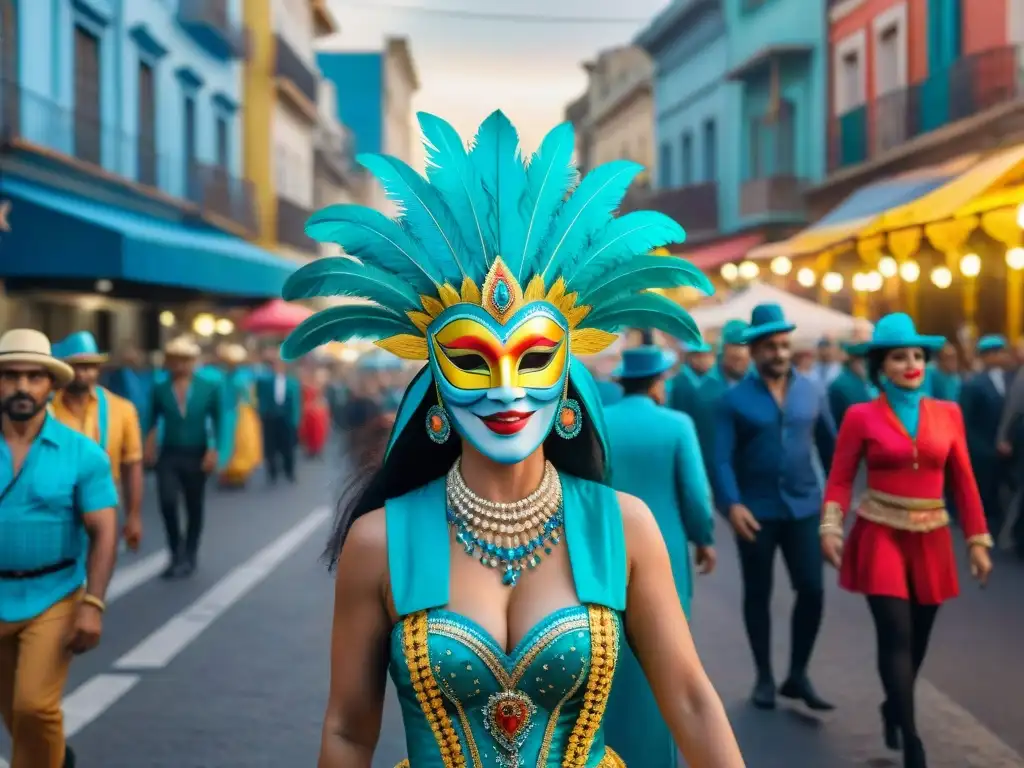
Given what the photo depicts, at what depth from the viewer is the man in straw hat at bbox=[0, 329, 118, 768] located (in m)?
4.88

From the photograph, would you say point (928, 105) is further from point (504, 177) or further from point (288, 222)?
point (504, 177)

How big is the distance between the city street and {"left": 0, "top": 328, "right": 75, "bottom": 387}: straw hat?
113 cm

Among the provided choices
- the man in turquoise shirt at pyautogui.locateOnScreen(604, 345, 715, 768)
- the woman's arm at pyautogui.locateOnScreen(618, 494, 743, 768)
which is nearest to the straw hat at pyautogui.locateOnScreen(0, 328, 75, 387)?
the man in turquoise shirt at pyautogui.locateOnScreen(604, 345, 715, 768)

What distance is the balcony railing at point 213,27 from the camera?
1084 inches

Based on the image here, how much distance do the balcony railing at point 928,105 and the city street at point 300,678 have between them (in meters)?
10.8

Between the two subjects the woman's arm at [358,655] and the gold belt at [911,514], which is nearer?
the woman's arm at [358,655]

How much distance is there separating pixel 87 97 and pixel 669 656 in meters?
20.7

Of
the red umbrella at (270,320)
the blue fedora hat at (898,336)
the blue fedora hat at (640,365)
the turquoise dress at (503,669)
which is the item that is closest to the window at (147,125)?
the red umbrella at (270,320)

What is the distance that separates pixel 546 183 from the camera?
297cm

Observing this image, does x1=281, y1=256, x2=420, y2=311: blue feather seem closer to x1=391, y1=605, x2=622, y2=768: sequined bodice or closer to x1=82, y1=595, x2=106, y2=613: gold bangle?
x1=391, y1=605, x2=622, y2=768: sequined bodice

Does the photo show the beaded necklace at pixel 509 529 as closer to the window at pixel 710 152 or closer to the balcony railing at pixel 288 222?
the window at pixel 710 152

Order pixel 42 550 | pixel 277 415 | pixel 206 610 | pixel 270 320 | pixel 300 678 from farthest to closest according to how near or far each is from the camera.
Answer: pixel 270 320 → pixel 277 415 → pixel 206 610 → pixel 300 678 → pixel 42 550

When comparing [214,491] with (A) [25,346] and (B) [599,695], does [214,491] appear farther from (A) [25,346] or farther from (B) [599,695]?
(B) [599,695]

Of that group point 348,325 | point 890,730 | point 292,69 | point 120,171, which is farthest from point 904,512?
point 292,69
